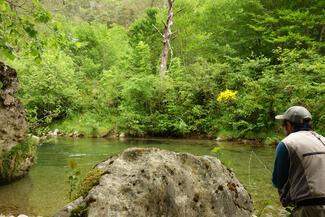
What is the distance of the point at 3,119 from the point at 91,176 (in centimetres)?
665

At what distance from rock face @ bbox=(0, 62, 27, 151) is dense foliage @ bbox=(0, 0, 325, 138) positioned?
19.8ft

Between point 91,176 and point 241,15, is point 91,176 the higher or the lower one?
the lower one

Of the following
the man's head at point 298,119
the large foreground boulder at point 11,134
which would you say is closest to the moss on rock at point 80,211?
the man's head at point 298,119

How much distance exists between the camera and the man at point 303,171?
3.59 metres

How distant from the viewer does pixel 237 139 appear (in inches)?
862

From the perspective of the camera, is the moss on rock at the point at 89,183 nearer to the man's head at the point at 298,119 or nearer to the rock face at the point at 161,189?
the rock face at the point at 161,189

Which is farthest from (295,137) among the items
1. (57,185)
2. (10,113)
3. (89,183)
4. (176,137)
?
(176,137)

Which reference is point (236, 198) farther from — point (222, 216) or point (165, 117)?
point (165, 117)

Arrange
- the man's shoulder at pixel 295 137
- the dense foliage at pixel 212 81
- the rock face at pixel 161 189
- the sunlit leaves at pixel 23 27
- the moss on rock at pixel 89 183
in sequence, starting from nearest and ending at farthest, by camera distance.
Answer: the man's shoulder at pixel 295 137 → the rock face at pixel 161 189 → the moss on rock at pixel 89 183 → the sunlit leaves at pixel 23 27 → the dense foliage at pixel 212 81

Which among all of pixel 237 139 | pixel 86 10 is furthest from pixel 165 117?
pixel 86 10

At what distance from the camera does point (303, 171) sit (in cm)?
364

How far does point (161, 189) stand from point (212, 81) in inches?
818

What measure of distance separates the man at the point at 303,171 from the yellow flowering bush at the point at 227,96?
61.1 feet

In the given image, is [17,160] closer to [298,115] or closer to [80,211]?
[80,211]
